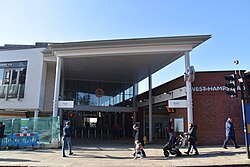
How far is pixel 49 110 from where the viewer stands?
18.2 meters

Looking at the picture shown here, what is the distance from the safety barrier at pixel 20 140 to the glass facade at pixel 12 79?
457 centimetres

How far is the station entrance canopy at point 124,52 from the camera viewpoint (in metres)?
13.9

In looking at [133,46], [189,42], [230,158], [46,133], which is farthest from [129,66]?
[230,158]

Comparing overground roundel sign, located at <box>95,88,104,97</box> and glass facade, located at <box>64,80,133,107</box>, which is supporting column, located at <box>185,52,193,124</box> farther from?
overground roundel sign, located at <box>95,88,104,97</box>

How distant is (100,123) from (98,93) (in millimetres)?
3553

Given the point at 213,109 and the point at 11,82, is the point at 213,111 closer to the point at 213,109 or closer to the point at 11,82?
the point at 213,109

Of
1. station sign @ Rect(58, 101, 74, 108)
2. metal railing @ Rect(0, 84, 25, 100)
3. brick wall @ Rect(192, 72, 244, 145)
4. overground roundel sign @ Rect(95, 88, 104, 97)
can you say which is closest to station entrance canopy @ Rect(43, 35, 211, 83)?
brick wall @ Rect(192, 72, 244, 145)

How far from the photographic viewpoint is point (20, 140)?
13.4m

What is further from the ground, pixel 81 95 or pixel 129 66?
pixel 129 66

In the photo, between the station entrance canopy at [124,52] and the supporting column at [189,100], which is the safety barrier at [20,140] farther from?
the supporting column at [189,100]

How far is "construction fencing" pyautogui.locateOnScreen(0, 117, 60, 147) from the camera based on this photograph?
13398 mm

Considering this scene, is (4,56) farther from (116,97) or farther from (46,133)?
(116,97)

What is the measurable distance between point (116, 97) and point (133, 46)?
1164 cm

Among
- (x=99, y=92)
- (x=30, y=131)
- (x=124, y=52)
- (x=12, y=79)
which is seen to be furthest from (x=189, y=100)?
(x=99, y=92)
